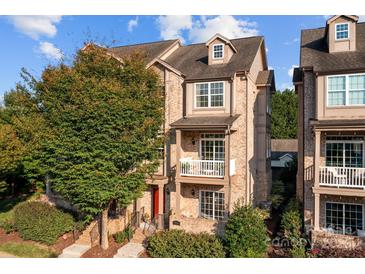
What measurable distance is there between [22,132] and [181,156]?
946cm

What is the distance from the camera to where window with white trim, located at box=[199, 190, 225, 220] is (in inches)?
651

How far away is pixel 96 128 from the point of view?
13.5 metres

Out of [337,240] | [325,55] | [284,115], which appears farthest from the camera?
[284,115]

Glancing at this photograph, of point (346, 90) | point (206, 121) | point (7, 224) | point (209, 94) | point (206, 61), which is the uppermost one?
point (206, 61)

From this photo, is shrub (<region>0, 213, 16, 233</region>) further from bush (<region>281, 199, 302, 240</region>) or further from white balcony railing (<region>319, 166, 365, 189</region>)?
white balcony railing (<region>319, 166, 365, 189</region>)

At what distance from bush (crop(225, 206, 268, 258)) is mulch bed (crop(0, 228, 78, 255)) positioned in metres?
9.17

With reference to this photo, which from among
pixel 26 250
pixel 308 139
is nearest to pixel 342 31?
pixel 308 139

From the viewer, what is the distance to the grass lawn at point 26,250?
1464 cm

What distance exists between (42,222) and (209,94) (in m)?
12.4

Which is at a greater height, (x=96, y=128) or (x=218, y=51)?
(x=218, y=51)

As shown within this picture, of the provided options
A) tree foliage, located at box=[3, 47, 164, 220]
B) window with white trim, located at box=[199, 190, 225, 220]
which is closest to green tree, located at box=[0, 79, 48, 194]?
tree foliage, located at box=[3, 47, 164, 220]

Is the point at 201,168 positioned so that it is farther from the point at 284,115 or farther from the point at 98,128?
the point at 284,115

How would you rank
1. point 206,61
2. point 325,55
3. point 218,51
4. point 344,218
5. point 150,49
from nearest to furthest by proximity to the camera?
1. point 344,218
2. point 325,55
3. point 218,51
4. point 206,61
5. point 150,49

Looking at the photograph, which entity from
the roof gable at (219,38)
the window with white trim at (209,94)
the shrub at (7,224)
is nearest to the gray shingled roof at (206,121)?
the window with white trim at (209,94)
